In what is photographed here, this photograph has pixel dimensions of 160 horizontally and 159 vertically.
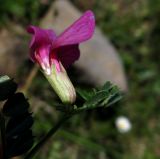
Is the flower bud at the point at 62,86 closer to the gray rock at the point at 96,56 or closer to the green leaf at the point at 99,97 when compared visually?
the green leaf at the point at 99,97

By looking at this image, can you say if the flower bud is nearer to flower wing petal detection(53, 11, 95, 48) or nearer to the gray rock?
flower wing petal detection(53, 11, 95, 48)

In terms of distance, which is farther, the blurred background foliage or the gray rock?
the gray rock

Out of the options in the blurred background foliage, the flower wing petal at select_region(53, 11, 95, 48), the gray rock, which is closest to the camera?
the flower wing petal at select_region(53, 11, 95, 48)

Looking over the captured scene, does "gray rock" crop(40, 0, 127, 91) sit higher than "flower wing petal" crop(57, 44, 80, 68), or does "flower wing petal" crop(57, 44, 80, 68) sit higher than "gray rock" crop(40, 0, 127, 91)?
"flower wing petal" crop(57, 44, 80, 68)

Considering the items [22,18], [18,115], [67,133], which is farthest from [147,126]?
[18,115]

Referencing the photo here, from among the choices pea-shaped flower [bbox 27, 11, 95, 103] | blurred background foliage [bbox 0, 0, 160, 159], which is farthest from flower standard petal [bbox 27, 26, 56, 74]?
blurred background foliage [bbox 0, 0, 160, 159]

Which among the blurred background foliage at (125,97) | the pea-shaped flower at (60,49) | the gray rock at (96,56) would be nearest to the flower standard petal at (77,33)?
the pea-shaped flower at (60,49)

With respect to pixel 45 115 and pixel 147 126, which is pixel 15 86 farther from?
pixel 147 126
